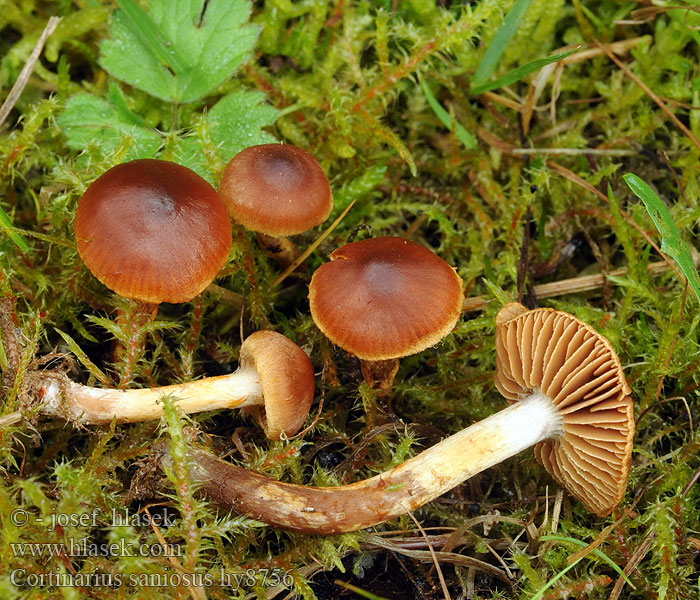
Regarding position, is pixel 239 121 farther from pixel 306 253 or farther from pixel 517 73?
pixel 517 73

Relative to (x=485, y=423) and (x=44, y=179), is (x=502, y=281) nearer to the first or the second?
(x=485, y=423)

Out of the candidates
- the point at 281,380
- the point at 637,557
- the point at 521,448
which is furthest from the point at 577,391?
the point at 281,380

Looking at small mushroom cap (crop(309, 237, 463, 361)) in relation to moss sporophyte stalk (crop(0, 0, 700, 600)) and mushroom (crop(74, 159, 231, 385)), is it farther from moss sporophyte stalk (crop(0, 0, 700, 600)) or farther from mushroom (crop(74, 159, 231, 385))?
mushroom (crop(74, 159, 231, 385))

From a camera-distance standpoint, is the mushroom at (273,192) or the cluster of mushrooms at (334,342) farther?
the mushroom at (273,192)

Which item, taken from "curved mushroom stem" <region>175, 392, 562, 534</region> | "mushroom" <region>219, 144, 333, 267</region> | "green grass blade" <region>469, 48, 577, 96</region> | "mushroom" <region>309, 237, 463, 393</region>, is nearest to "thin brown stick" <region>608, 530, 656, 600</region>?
"curved mushroom stem" <region>175, 392, 562, 534</region>

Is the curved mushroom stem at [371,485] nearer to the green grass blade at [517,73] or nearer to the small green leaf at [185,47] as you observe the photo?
the green grass blade at [517,73]

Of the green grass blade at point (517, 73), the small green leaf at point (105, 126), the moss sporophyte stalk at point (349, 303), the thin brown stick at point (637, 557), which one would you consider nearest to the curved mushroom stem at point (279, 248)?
the moss sporophyte stalk at point (349, 303)
